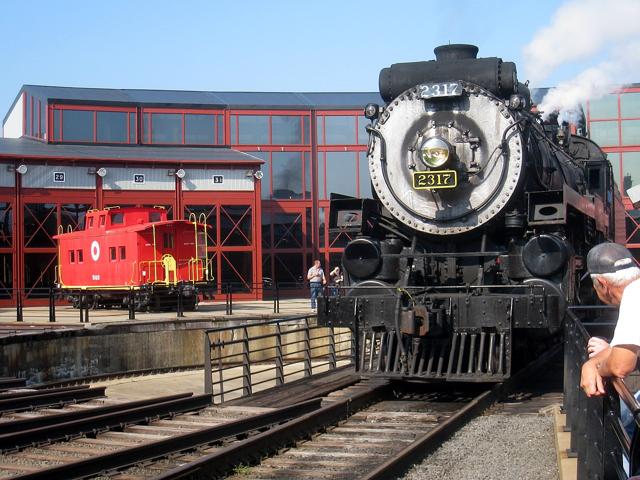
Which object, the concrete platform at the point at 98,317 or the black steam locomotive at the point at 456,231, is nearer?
the black steam locomotive at the point at 456,231

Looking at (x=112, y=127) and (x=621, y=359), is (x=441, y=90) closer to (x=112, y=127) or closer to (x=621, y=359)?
(x=621, y=359)

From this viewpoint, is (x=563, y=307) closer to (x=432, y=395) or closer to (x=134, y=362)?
(x=432, y=395)

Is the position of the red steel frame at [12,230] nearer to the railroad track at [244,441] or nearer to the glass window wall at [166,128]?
the glass window wall at [166,128]

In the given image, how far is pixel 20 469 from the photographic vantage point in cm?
696

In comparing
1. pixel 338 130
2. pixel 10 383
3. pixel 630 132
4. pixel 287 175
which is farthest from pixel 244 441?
pixel 630 132

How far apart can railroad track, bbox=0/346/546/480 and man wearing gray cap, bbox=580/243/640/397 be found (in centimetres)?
303

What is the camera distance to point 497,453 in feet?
25.0

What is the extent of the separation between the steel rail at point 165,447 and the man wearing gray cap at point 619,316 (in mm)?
3914

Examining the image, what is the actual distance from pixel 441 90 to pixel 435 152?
0.76m

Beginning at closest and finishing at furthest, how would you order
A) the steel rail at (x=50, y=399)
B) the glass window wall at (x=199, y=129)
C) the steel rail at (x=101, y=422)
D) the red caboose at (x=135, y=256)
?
1. the steel rail at (x=101, y=422)
2. the steel rail at (x=50, y=399)
3. the red caboose at (x=135, y=256)
4. the glass window wall at (x=199, y=129)

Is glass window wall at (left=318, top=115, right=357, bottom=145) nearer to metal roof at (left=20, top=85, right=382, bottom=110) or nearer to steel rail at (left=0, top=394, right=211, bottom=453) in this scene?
metal roof at (left=20, top=85, right=382, bottom=110)

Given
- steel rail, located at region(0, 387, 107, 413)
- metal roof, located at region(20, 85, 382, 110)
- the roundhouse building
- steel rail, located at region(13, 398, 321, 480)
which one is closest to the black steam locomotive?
steel rail, located at region(13, 398, 321, 480)

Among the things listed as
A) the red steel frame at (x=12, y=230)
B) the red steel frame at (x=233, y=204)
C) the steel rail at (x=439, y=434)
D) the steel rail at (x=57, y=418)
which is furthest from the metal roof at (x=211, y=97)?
the steel rail at (x=57, y=418)

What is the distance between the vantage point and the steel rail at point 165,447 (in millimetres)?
6387
